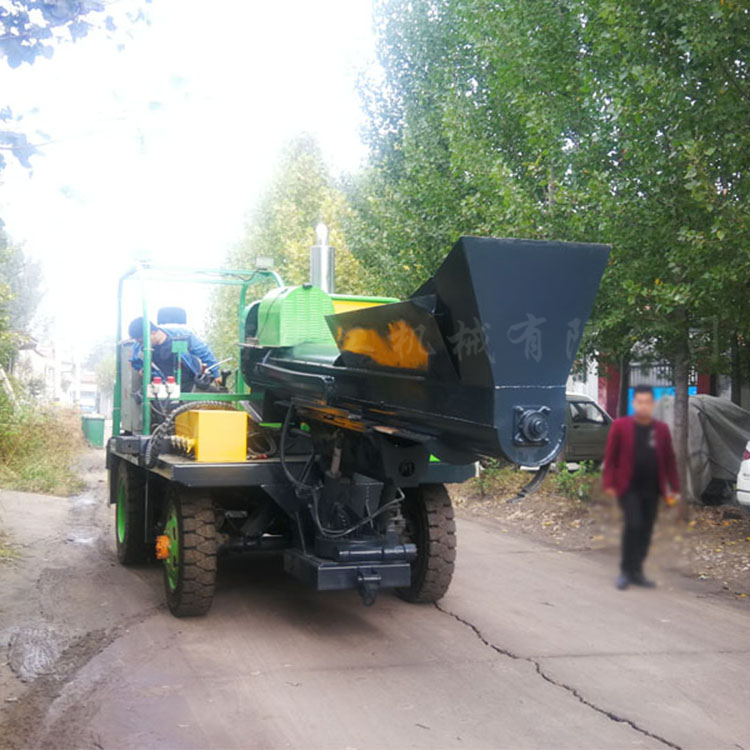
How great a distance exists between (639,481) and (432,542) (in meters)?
7.86

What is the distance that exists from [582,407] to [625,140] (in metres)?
0.34

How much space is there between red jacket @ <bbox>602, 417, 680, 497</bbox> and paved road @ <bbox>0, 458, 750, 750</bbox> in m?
3.72

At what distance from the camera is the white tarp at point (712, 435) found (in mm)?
746

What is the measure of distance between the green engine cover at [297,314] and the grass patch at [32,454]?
12153mm

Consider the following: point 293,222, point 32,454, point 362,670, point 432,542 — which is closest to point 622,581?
point 362,670

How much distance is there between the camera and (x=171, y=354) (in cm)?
888

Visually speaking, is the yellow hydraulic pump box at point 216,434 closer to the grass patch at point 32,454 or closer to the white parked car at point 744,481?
the white parked car at point 744,481

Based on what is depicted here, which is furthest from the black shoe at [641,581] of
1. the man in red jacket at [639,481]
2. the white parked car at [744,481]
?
the white parked car at [744,481]

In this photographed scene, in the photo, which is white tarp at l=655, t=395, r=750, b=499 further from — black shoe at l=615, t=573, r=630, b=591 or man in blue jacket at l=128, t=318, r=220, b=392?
man in blue jacket at l=128, t=318, r=220, b=392

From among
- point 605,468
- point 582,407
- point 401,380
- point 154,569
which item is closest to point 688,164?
point 582,407

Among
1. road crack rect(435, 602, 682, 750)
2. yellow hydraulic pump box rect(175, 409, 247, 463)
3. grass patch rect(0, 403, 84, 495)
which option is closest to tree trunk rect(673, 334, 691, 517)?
road crack rect(435, 602, 682, 750)

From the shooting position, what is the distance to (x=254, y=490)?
27.1 feet

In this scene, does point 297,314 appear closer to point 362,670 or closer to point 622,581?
point 362,670

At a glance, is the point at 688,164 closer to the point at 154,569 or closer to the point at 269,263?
the point at 269,263
